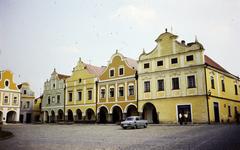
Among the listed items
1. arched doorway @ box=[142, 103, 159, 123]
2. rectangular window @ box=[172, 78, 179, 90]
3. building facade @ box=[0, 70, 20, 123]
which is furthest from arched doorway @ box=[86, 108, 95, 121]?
building facade @ box=[0, 70, 20, 123]

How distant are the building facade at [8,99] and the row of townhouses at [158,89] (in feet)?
36.5

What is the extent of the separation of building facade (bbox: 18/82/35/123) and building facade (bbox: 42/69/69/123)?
9.65 m

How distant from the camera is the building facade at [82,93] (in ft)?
144

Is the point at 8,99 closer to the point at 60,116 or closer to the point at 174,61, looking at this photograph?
the point at 60,116

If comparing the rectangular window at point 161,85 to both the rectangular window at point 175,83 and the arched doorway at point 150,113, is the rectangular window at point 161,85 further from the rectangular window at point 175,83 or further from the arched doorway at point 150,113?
the arched doorway at point 150,113

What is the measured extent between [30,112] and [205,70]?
4661cm

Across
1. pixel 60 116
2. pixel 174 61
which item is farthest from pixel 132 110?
pixel 60 116

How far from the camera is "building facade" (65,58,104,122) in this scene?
44.0 metres

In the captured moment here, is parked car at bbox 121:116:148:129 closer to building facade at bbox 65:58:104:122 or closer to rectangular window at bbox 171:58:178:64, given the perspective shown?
rectangular window at bbox 171:58:178:64

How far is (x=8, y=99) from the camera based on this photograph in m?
53.8

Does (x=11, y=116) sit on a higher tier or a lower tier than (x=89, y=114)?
lower

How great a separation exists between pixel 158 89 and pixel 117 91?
7684mm

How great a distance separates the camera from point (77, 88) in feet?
154

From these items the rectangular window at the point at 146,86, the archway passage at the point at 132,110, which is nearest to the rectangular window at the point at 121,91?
the archway passage at the point at 132,110
